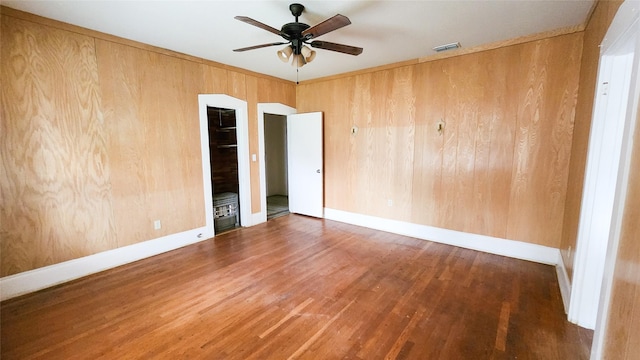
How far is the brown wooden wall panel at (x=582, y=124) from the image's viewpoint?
2038mm

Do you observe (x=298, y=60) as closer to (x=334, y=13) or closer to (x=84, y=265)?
(x=334, y=13)

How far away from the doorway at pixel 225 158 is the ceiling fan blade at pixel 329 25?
2760 millimetres

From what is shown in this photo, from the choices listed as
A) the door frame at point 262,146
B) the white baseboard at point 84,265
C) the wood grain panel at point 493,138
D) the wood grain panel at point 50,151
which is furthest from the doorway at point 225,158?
the wood grain panel at point 493,138

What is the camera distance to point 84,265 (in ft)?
9.39

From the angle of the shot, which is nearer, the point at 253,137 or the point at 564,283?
the point at 564,283

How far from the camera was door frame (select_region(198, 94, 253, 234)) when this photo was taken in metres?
3.83

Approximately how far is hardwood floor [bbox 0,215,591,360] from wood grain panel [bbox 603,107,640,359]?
2.74 ft

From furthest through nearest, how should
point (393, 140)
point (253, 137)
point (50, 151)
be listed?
1. point (253, 137)
2. point (393, 140)
3. point (50, 151)

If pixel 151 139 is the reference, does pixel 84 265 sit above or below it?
below

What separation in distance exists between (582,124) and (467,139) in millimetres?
1169

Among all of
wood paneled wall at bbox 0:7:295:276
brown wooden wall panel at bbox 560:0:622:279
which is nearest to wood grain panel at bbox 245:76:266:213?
wood paneled wall at bbox 0:7:295:276

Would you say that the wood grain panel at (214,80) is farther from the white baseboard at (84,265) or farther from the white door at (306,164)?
the white baseboard at (84,265)

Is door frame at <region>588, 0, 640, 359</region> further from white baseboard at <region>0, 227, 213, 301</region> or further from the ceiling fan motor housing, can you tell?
white baseboard at <region>0, 227, 213, 301</region>

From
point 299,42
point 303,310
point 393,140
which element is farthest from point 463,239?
point 299,42
